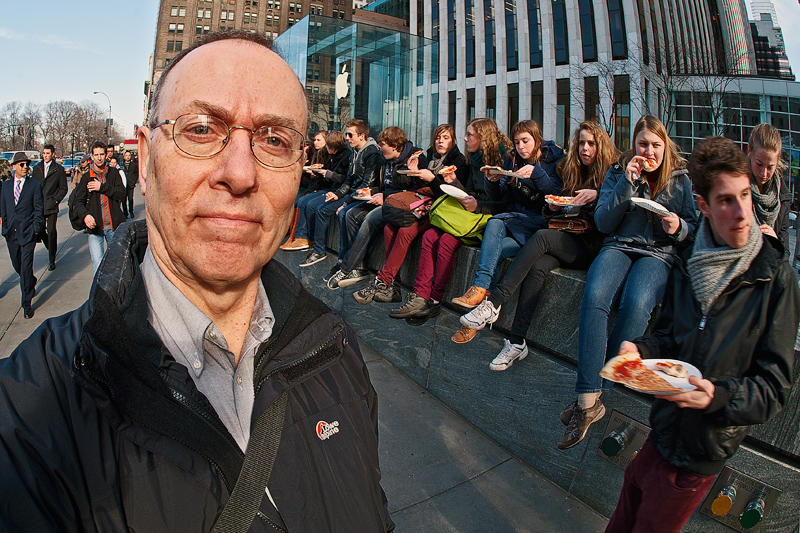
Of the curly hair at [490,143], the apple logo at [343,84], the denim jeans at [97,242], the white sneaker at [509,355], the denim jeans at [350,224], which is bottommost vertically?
the white sneaker at [509,355]

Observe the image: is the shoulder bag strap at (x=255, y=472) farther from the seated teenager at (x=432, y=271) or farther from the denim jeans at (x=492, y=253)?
the seated teenager at (x=432, y=271)

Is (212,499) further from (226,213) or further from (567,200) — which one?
(567,200)

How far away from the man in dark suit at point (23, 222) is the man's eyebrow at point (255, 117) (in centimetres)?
740

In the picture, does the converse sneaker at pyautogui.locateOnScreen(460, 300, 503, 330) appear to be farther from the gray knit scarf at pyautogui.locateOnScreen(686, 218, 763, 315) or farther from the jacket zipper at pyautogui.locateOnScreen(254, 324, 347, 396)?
the jacket zipper at pyautogui.locateOnScreen(254, 324, 347, 396)

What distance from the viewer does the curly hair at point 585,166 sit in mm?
4148

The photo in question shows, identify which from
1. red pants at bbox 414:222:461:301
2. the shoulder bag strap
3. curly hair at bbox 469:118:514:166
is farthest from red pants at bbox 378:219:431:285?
the shoulder bag strap

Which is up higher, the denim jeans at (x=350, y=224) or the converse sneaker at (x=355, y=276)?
→ the denim jeans at (x=350, y=224)

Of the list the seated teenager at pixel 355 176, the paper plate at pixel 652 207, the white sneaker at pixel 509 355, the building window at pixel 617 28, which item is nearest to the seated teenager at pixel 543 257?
the white sneaker at pixel 509 355

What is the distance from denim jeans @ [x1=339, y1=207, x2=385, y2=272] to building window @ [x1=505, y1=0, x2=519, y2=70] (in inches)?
1466

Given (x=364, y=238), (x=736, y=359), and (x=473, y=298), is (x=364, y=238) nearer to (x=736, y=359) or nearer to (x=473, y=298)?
(x=473, y=298)

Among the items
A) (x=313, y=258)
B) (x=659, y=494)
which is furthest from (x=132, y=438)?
(x=313, y=258)

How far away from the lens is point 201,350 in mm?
1263

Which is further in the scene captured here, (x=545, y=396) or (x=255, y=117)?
(x=545, y=396)

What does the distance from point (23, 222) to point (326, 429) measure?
805 centimetres
